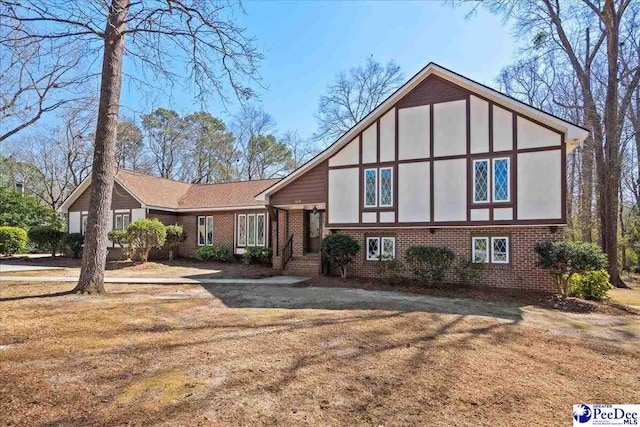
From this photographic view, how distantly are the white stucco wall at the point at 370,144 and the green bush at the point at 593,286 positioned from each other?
7246 millimetres

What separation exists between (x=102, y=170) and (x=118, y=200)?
1289 cm

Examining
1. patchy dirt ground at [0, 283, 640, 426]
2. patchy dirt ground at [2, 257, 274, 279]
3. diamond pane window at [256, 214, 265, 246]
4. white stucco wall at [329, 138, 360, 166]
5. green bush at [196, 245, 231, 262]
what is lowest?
patchy dirt ground at [2, 257, 274, 279]

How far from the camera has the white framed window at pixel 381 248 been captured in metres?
13.8

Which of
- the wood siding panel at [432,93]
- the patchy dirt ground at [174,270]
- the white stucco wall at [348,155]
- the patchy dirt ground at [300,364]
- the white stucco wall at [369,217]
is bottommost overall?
the patchy dirt ground at [174,270]

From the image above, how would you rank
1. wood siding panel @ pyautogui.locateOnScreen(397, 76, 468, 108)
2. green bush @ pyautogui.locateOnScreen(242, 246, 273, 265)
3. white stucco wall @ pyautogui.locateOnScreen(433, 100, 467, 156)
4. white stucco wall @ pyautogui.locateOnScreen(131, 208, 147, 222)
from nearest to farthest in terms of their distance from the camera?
1. white stucco wall @ pyautogui.locateOnScreen(433, 100, 467, 156)
2. wood siding panel @ pyautogui.locateOnScreen(397, 76, 468, 108)
3. green bush @ pyautogui.locateOnScreen(242, 246, 273, 265)
4. white stucco wall @ pyautogui.locateOnScreen(131, 208, 147, 222)

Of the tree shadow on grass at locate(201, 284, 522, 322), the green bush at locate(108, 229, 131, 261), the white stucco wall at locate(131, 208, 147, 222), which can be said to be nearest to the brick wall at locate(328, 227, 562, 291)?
the tree shadow on grass at locate(201, 284, 522, 322)

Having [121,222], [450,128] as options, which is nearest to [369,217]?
[450,128]

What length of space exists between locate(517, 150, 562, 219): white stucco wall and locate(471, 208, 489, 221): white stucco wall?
0.92 metres

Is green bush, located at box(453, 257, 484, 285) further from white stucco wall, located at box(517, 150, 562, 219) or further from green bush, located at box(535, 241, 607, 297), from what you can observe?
white stucco wall, located at box(517, 150, 562, 219)

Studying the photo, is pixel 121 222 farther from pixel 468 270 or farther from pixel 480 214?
pixel 480 214

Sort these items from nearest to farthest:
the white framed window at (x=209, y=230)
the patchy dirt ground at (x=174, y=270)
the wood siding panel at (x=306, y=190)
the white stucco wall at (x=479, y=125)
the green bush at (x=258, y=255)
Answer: the white stucco wall at (x=479, y=125) < the patchy dirt ground at (x=174, y=270) < the wood siding panel at (x=306, y=190) < the green bush at (x=258, y=255) < the white framed window at (x=209, y=230)

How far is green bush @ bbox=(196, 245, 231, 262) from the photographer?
18984mm

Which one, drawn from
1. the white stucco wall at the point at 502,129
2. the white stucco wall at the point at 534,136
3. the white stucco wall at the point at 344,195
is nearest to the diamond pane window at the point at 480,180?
the white stucco wall at the point at 502,129

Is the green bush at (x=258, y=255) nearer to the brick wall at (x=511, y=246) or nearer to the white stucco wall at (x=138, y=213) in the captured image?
the white stucco wall at (x=138, y=213)
